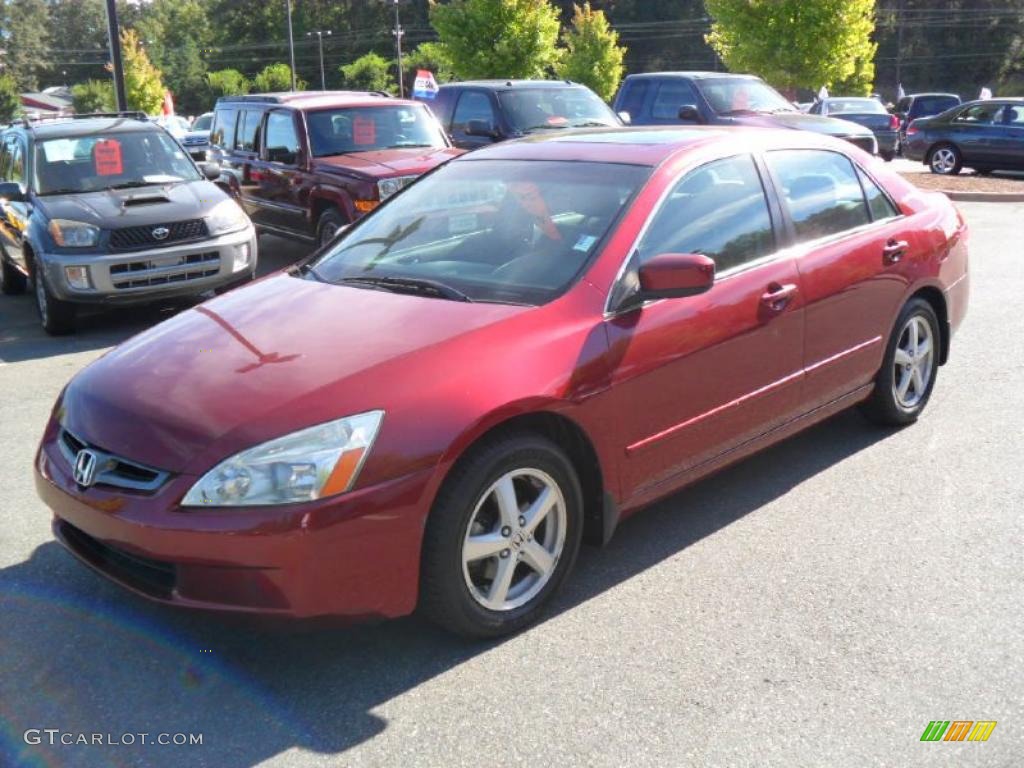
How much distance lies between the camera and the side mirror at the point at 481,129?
12.2 metres

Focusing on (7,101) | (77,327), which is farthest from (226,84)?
(77,327)

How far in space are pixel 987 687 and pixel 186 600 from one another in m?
2.44

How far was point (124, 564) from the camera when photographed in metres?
3.35

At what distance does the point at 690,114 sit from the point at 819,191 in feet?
32.5

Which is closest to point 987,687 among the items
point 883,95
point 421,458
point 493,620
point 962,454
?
point 493,620

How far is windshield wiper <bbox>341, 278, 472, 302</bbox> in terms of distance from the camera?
12.9 feet

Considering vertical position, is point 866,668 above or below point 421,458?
below

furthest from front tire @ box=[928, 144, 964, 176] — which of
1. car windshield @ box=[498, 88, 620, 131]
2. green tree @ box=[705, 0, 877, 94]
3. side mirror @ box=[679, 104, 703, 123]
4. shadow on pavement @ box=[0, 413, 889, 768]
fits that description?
shadow on pavement @ box=[0, 413, 889, 768]

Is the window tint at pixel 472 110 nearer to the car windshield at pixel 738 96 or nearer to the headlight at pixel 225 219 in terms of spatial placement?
the car windshield at pixel 738 96

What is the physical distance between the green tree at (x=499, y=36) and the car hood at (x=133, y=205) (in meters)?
18.6

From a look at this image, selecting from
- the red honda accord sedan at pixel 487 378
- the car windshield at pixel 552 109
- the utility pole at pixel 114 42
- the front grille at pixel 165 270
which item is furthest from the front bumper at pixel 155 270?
the utility pole at pixel 114 42

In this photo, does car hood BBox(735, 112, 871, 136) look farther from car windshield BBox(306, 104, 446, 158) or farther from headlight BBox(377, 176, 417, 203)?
headlight BBox(377, 176, 417, 203)

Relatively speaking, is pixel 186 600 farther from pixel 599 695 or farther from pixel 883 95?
pixel 883 95

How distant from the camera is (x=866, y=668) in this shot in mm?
3312
